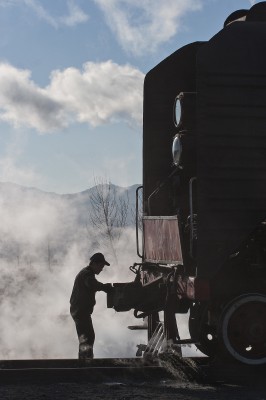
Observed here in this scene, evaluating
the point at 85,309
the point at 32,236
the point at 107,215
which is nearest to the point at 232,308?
the point at 85,309

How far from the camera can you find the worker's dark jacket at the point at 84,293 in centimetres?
852

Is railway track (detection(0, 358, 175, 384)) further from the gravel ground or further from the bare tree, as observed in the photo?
the bare tree

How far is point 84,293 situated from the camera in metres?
8.58

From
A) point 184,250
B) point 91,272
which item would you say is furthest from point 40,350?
point 184,250

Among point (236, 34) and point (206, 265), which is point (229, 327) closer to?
point (206, 265)

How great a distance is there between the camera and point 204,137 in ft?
23.1

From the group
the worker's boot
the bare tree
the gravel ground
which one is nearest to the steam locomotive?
the gravel ground

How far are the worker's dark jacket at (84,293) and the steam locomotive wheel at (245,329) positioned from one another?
2.09m

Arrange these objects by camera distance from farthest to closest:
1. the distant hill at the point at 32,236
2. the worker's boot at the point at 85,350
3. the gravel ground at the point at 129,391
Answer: the distant hill at the point at 32,236
the worker's boot at the point at 85,350
the gravel ground at the point at 129,391

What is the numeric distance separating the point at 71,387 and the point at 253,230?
2419 millimetres

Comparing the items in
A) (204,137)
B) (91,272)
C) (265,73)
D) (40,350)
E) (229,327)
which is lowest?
(40,350)

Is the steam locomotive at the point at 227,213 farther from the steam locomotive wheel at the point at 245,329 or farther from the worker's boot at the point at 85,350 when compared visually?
the worker's boot at the point at 85,350

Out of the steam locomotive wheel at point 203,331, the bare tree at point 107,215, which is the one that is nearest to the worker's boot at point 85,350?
the steam locomotive wheel at point 203,331

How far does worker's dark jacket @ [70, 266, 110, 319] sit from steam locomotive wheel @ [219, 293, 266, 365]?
209 centimetres
